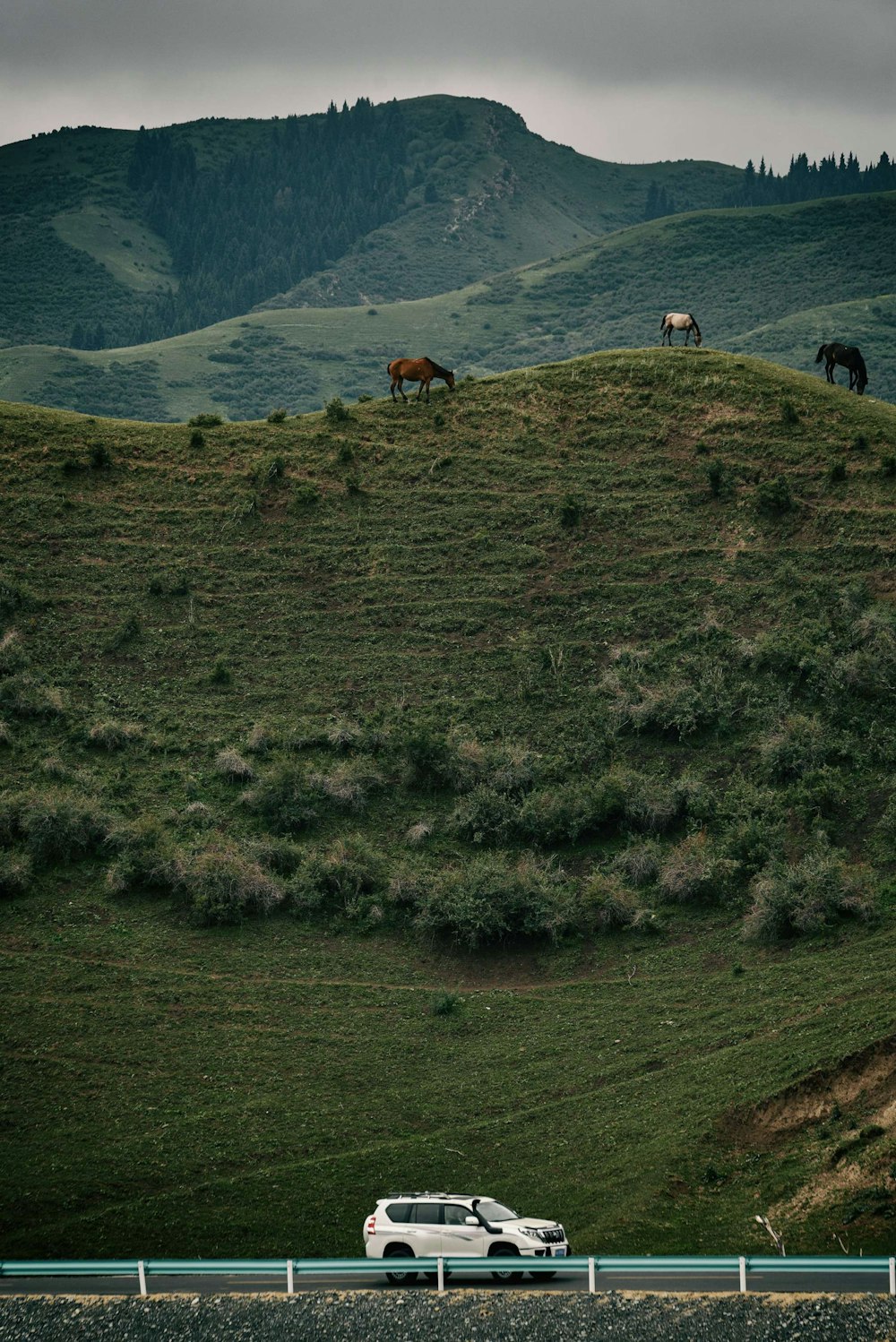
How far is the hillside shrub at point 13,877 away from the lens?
37312mm

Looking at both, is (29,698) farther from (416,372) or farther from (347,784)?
(416,372)

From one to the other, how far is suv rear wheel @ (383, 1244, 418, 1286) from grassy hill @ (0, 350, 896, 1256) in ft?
15.4

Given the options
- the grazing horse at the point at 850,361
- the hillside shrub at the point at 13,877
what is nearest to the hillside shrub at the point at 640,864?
the hillside shrub at the point at 13,877

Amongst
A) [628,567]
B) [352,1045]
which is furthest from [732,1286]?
[628,567]

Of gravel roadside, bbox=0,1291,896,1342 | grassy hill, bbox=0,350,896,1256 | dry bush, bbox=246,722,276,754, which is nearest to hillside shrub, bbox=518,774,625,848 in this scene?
grassy hill, bbox=0,350,896,1256

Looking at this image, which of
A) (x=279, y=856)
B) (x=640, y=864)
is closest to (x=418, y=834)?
(x=279, y=856)

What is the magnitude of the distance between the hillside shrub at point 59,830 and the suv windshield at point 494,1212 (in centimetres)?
2099

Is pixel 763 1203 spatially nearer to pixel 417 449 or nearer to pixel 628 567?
pixel 628 567

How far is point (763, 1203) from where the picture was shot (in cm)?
2452

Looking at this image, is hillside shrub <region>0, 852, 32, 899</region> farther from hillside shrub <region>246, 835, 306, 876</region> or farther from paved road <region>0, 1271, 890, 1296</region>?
paved road <region>0, 1271, 890, 1296</region>

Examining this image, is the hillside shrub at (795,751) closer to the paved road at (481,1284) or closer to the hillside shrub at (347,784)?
the hillside shrub at (347,784)

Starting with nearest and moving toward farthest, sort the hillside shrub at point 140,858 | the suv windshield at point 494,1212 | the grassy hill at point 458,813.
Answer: the suv windshield at point 494,1212
the grassy hill at point 458,813
the hillside shrub at point 140,858

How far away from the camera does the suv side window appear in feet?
66.5

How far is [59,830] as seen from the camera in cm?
3888
